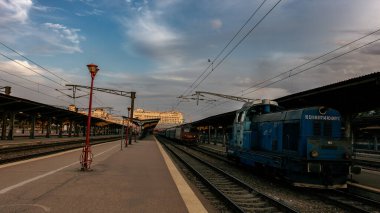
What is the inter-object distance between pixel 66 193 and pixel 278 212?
5473 millimetres

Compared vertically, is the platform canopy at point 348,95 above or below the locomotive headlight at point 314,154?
above

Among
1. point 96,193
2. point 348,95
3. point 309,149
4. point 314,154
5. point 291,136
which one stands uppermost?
point 348,95

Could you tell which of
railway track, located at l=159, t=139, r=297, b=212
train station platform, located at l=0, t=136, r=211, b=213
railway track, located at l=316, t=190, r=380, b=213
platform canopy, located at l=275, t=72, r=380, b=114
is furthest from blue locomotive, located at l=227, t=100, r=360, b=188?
platform canopy, located at l=275, t=72, r=380, b=114

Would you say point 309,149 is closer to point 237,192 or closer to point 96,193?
point 237,192

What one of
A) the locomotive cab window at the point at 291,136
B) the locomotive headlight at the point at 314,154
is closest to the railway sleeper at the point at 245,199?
the locomotive headlight at the point at 314,154

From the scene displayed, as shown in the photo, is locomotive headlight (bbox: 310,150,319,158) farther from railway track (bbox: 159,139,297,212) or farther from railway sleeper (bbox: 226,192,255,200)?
railway sleeper (bbox: 226,192,255,200)

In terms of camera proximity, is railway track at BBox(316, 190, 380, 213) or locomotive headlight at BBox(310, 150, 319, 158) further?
locomotive headlight at BBox(310, 150, 319, 158)

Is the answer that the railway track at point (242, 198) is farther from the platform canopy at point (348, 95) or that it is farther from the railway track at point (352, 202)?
the platform canopy at point (348, 95)

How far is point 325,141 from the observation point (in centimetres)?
1261

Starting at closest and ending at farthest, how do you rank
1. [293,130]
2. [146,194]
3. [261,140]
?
[146,194]
[293,130]
[261,140]

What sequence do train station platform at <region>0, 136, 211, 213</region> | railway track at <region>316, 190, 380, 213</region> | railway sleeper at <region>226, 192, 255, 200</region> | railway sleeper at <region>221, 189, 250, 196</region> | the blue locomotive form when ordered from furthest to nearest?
the blue locomotive
railway sleeper at <region>221, 189, 250, 196</region>
railway sleeper at <region>226, 192, 255, 200</region>
railway track at <region>316, 190, 380, 213</region>
train station platform at <region>0, 136, 211, 213</region>

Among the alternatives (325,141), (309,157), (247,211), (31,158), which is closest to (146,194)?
(247,211)

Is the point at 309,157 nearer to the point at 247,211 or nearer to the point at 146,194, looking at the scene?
the point at 247,211

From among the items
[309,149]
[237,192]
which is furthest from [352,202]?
[237,192]
